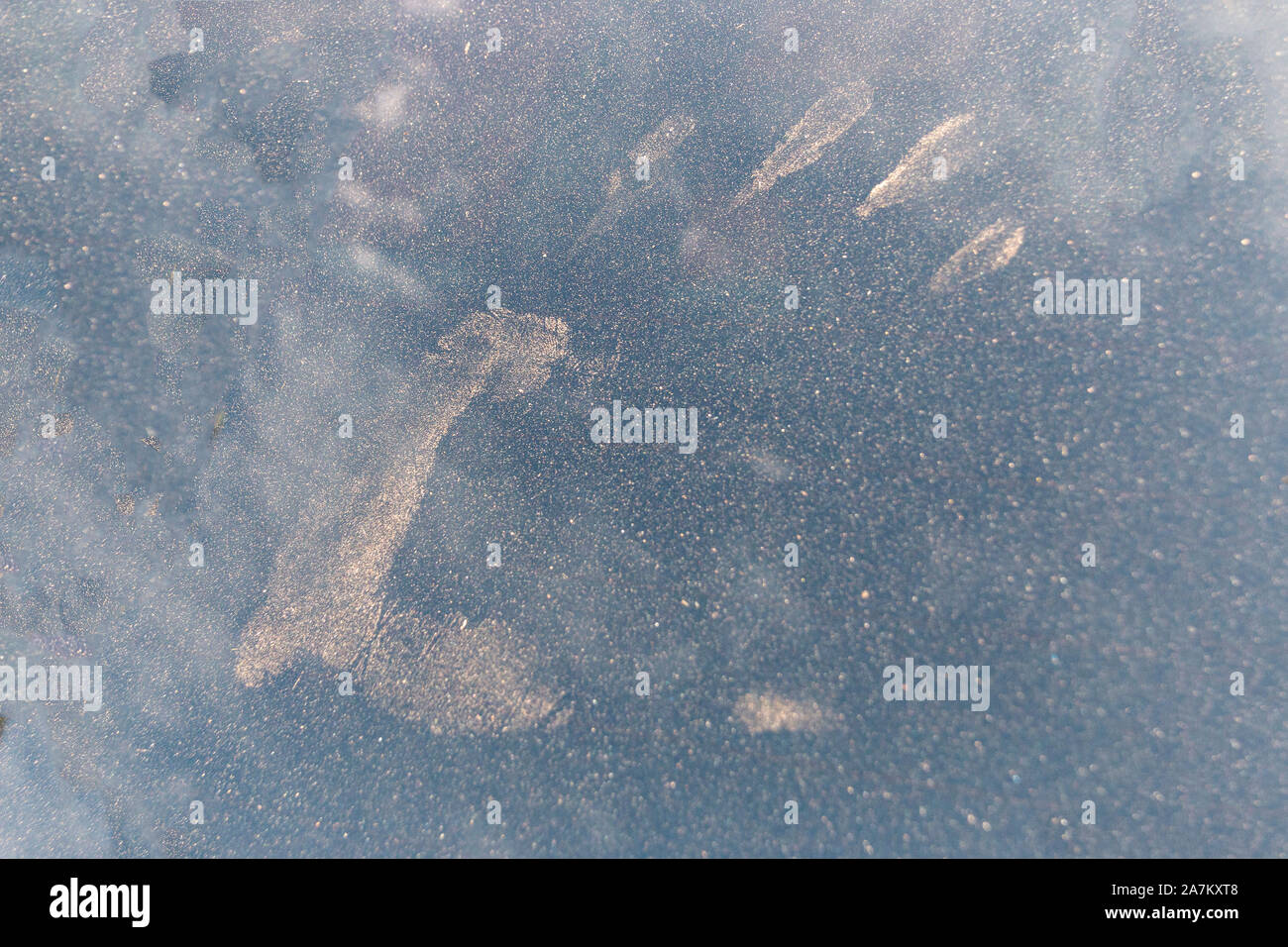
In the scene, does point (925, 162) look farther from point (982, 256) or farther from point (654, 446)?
point (654, 446)

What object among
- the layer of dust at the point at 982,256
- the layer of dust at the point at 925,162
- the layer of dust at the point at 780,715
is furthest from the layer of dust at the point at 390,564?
the layer of dust at the point at 982,256

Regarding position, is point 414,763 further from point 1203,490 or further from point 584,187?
point 1203,490

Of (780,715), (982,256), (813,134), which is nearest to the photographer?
(780,715)

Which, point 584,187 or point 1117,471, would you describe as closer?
point 1117,471

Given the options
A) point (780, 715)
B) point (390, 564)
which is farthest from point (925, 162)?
point (390, 564)

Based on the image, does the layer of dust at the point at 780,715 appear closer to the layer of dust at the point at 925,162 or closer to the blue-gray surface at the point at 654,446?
the blue-gray surface at the point at 654,446

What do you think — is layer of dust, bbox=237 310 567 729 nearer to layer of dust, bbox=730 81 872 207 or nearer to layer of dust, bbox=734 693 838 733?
layer of dust, bbox=734 693 838 733

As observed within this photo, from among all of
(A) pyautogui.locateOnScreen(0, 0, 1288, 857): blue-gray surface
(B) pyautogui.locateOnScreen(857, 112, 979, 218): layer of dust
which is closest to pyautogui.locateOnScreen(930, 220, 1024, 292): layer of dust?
(A) pyautogui.locateOnScreen(0, 0, 1288, 857): blue-gray surface

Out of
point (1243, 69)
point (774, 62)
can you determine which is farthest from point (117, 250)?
point (1243, 69)
